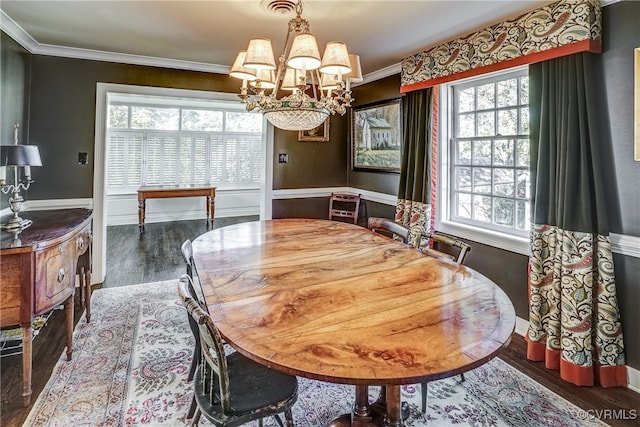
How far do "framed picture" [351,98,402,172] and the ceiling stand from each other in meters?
0.67

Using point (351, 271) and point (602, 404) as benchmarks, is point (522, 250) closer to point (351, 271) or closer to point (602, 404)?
point (602, 404)

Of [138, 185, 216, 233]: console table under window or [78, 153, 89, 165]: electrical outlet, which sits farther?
[138, 185, 216, 233]: console table under window

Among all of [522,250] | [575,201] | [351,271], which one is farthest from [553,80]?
[351,271]

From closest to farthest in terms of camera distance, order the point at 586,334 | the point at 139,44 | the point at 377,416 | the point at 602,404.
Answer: the point at 377,416, the point at 602,404, the point at 586,334, the point at 139,44

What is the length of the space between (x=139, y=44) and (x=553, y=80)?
340 cm

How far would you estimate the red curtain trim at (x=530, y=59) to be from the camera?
2141 mm

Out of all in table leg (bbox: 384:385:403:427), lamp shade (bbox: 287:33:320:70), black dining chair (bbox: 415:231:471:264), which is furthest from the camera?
black dining chair (bbox: 415:231:471:264)

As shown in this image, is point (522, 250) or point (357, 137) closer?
point (522, 250)

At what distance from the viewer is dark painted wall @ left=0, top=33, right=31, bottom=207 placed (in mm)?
2785

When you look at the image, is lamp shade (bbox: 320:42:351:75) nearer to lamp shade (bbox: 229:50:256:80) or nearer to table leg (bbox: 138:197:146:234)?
lamp shade (bbox: 229:50:256:80)

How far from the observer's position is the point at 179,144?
24.8 ft

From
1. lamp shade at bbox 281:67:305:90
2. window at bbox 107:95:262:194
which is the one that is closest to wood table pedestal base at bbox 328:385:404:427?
lamp shade at bbox 281:67:305:90

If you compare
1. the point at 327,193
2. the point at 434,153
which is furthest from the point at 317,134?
the point at 434,153

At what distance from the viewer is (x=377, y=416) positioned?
5.16 feet
